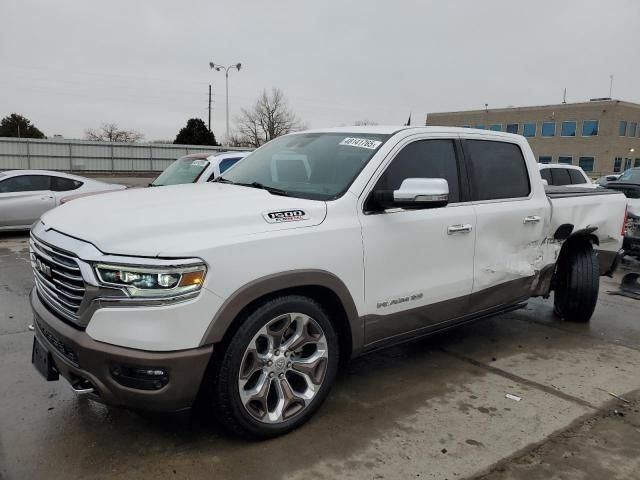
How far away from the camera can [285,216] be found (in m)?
2.97

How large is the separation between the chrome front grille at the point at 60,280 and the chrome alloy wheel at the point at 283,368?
0.92 meters

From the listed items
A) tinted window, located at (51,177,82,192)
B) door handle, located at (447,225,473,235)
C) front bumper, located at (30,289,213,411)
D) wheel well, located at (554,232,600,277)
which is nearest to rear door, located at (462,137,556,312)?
door handle, located at (447,225,473,235)

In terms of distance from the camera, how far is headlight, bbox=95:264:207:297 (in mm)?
2488

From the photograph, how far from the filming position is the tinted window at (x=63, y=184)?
10766mm

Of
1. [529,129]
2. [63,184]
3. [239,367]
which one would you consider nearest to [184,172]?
[63,184]

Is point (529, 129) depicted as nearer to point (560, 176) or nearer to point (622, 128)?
point (622, 128)

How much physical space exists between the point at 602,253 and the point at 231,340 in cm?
441

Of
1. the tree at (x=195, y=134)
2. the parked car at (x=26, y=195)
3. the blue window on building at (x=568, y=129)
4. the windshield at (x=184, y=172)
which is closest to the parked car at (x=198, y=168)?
the windshield at (x=184, y=172)

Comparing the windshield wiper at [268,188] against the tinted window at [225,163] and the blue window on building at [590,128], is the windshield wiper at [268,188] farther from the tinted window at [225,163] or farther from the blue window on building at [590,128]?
the blue window on building at [590,128]

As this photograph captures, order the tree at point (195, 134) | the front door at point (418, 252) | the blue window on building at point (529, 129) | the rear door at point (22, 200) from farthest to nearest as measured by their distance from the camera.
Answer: the blue window on building at point (529, 129), the tree at point (195, 134), the rear door at point (22, 200), the front door at point (418, 252)

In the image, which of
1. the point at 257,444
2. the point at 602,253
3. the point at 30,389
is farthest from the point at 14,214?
the point at 602,253

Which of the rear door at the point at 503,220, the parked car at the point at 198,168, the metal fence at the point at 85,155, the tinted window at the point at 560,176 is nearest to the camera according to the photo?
the rear door at the point at 503,220

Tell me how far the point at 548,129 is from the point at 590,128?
4.60m

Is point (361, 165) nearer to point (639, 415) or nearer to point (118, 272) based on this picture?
point (118, 272)
